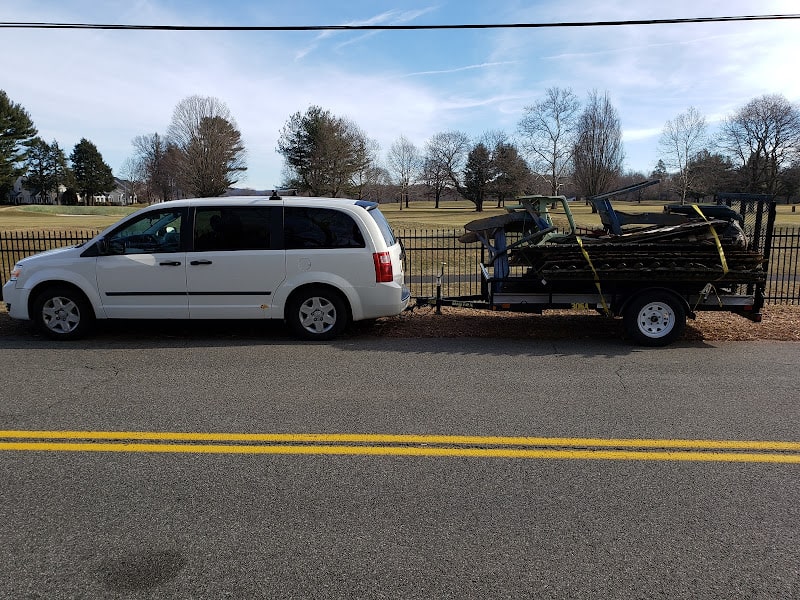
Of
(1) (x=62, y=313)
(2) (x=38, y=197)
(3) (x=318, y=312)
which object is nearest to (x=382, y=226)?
(3) (x=318, y=312)

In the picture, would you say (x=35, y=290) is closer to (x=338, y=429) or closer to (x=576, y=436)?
(x=338, y=429)

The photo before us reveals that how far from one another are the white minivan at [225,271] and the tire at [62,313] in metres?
0.01

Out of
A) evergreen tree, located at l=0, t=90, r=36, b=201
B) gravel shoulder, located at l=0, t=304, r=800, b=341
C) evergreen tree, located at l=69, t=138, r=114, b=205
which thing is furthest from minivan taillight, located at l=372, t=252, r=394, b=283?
evergreen tree, located at l=69, t=138, r=114, b=205

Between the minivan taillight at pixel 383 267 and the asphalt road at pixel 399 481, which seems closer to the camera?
the asphalt road at pixel 399 481

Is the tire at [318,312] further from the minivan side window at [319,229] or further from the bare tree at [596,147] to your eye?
the bare tree at [596,147]

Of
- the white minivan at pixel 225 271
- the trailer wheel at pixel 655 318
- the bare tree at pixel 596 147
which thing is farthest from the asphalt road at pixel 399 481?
the bare tree at pixel 596 147

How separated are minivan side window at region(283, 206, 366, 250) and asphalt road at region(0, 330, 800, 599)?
178 cm

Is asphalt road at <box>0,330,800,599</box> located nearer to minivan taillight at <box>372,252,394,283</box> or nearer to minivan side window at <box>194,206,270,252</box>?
minivan taillight at <box>372,252,394,283</box>

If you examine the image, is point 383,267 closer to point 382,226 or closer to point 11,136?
point 382,226

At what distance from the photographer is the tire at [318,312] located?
7.74 m

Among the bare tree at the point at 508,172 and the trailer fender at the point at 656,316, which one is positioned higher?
the bare tree at the point at 508,172

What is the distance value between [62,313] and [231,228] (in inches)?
94.1

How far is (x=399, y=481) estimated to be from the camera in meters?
3.83

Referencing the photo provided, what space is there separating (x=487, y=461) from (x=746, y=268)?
5.25m
